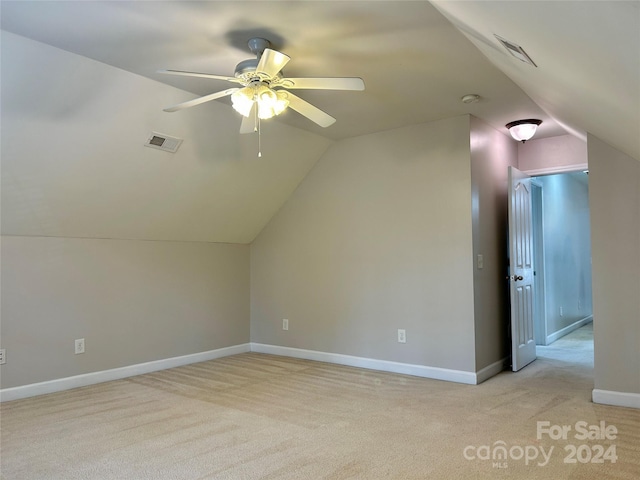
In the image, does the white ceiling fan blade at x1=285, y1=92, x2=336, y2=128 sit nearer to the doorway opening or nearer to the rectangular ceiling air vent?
the rectangular ceiling air vent

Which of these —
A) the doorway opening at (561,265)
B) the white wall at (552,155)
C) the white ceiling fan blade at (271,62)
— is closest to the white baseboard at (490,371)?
the doorway opening at (561,265)

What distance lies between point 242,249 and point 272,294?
66 centimetres

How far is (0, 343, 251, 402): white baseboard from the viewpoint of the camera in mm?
3570

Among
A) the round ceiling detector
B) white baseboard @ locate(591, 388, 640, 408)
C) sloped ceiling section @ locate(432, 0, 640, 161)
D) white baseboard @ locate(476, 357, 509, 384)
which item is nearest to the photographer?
sloped ceiling section @ locate(432, 0, 640, 161)

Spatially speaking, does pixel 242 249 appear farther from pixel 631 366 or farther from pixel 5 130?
pixel 631 366

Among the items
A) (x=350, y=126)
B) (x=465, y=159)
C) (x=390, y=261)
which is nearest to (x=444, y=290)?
(x=390, y=261)

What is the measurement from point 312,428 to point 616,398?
2.24m

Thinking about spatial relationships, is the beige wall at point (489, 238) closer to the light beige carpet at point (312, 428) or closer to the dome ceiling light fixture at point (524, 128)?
the dome ceiling light fixture at point (524, 128)

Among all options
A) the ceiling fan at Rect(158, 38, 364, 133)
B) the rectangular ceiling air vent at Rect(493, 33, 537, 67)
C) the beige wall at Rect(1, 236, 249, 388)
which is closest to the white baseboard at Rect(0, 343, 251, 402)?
the beige wall at Rect(1, 236, 249, 388)

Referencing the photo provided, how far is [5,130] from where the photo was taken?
2.95 meters

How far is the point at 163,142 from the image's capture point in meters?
3.71

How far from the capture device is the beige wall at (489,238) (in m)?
4.08

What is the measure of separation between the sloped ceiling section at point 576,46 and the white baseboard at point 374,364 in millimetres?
2284

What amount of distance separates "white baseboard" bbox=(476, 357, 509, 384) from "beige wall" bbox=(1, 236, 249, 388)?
277cm
